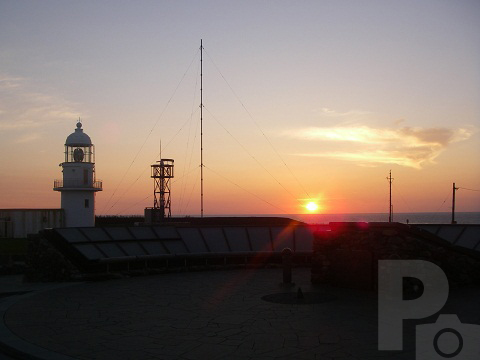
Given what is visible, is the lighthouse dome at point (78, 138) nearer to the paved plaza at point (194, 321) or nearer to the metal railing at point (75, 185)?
the metal railing at point (75, 185)

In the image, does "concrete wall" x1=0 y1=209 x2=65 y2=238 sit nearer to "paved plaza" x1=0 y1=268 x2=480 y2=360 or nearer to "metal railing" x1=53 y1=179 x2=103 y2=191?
"metal railing" x1=53 y1=179 x2=103 y2=191

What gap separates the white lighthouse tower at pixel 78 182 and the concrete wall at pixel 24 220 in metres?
1.77

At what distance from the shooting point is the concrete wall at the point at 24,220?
43.2 meters

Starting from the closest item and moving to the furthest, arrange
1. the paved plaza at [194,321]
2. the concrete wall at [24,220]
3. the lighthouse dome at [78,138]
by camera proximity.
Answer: the paved plaza at [194,321] → the lighthouse dome at [78,138] → the concrete wall at [24,220]

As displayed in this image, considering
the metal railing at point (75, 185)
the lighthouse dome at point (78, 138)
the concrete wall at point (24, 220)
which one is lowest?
the concrete wall at point (24, 220)

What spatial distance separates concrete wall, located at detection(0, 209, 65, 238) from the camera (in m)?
43.2

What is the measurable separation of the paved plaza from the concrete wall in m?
30.8

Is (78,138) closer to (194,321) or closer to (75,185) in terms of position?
(75,185)

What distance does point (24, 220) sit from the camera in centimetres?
4416

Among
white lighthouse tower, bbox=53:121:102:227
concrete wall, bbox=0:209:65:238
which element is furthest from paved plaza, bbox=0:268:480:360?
concrete wall, bbox=0:209:65:238

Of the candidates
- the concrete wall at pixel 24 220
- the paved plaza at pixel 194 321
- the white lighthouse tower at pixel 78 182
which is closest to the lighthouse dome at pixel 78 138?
the white lighthouse tower at pixel 78 182

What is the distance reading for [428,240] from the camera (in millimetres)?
12672

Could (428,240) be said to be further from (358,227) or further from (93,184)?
(93,184)

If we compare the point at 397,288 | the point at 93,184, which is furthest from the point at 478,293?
the point at 93,184
